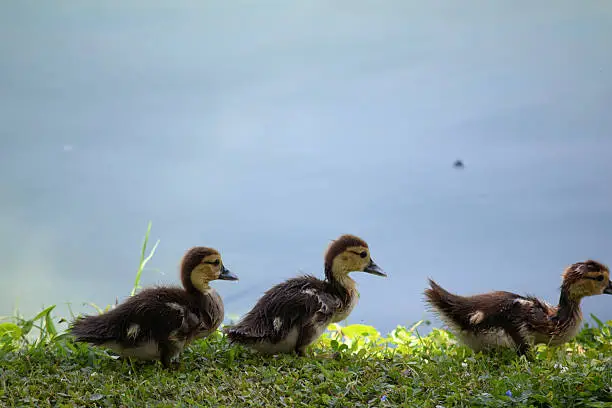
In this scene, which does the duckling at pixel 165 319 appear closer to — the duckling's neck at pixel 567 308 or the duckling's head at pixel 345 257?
the duckling's head at pixel 345 257

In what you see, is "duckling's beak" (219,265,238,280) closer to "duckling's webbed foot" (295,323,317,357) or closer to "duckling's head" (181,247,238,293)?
"duckling's head" (181,247,238,293)

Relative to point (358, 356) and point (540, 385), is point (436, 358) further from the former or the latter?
point (540, 385)

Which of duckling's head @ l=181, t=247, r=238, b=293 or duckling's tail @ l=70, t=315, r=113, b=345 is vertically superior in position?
duckling's head @ l=181, t=247, r=238, b=293

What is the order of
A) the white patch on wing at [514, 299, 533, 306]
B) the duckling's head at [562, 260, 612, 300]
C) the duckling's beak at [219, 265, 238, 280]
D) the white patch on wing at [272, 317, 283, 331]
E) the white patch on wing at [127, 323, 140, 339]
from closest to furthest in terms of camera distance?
the white patch on wing at [127, 323, 140, 339] → the white patch on wing at [272, 317, 283, 331] → the duckling's beak at [219, 265, 238, 280] → the white patch on wing at [514, 299, 533, 306] → the duckling's head at [562, 260, 612, 300]

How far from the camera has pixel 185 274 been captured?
513 cm

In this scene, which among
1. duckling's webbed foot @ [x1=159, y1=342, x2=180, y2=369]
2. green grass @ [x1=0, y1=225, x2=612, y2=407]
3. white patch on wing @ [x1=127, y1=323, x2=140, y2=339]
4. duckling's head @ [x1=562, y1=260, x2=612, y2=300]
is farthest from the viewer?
duckling's head @ [x1=562, y1=260, x2=612, y2=300]

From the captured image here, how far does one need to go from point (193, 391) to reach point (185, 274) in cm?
83

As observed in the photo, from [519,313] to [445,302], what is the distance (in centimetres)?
45

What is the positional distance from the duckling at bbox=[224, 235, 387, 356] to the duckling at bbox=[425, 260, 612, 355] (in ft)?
1.66

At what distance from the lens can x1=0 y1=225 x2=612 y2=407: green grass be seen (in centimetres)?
432

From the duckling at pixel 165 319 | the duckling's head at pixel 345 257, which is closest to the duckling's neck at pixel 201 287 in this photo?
the duckling at pixel 165 319

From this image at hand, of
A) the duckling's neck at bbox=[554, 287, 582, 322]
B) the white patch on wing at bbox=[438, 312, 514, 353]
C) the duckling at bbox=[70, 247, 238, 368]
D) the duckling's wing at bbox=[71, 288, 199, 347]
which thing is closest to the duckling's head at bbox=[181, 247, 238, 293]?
the duckling at bbox=[70, 247, 238, 368]

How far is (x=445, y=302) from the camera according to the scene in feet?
17.8

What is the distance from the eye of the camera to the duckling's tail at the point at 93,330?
190 inches
